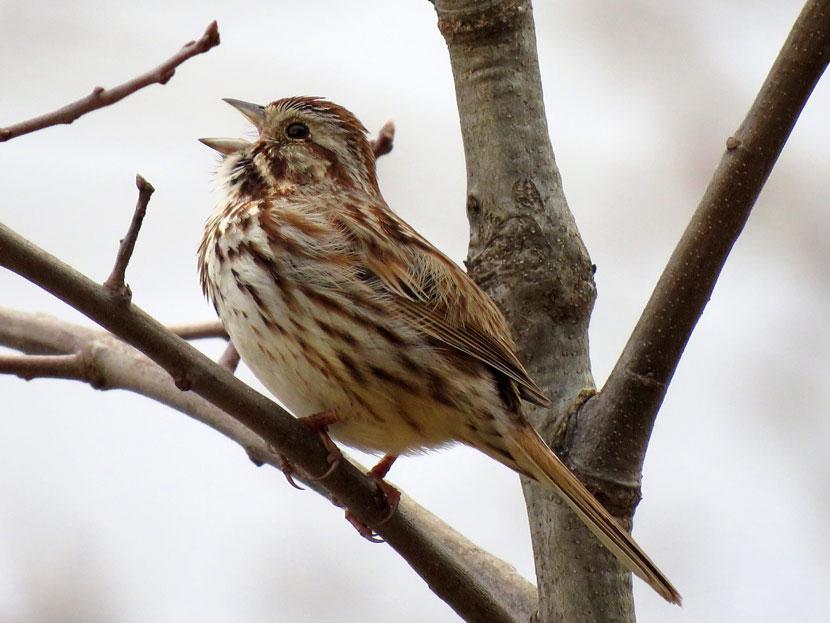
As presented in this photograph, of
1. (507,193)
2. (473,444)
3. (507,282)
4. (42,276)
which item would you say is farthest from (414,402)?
(42,276)

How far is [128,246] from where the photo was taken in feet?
7.20

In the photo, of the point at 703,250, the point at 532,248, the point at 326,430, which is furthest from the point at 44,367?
the point at 703,250

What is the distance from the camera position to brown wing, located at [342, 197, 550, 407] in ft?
10.2

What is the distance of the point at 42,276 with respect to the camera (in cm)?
206

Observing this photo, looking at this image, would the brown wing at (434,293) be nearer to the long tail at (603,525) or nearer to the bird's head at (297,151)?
the long tail at (603,525)

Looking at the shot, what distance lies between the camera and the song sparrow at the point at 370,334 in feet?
10.1

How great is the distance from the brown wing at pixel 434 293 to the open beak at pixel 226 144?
59cm

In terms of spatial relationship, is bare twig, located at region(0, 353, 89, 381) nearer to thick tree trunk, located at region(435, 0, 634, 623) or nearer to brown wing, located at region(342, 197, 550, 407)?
brown wing, located at region(342, 197, 550, 407)

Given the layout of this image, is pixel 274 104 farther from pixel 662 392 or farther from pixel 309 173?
pixel 662 392

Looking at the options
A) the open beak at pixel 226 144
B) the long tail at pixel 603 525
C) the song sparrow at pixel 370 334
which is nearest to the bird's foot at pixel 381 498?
the song sparrow at pixel 370 334

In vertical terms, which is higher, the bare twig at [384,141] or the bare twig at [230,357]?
the bare twig at [384,141]

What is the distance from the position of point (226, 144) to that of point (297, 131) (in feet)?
0.82

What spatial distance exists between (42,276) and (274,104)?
2.13 m

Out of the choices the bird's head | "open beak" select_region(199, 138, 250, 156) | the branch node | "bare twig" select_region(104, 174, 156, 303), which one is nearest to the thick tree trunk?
the bird's head
